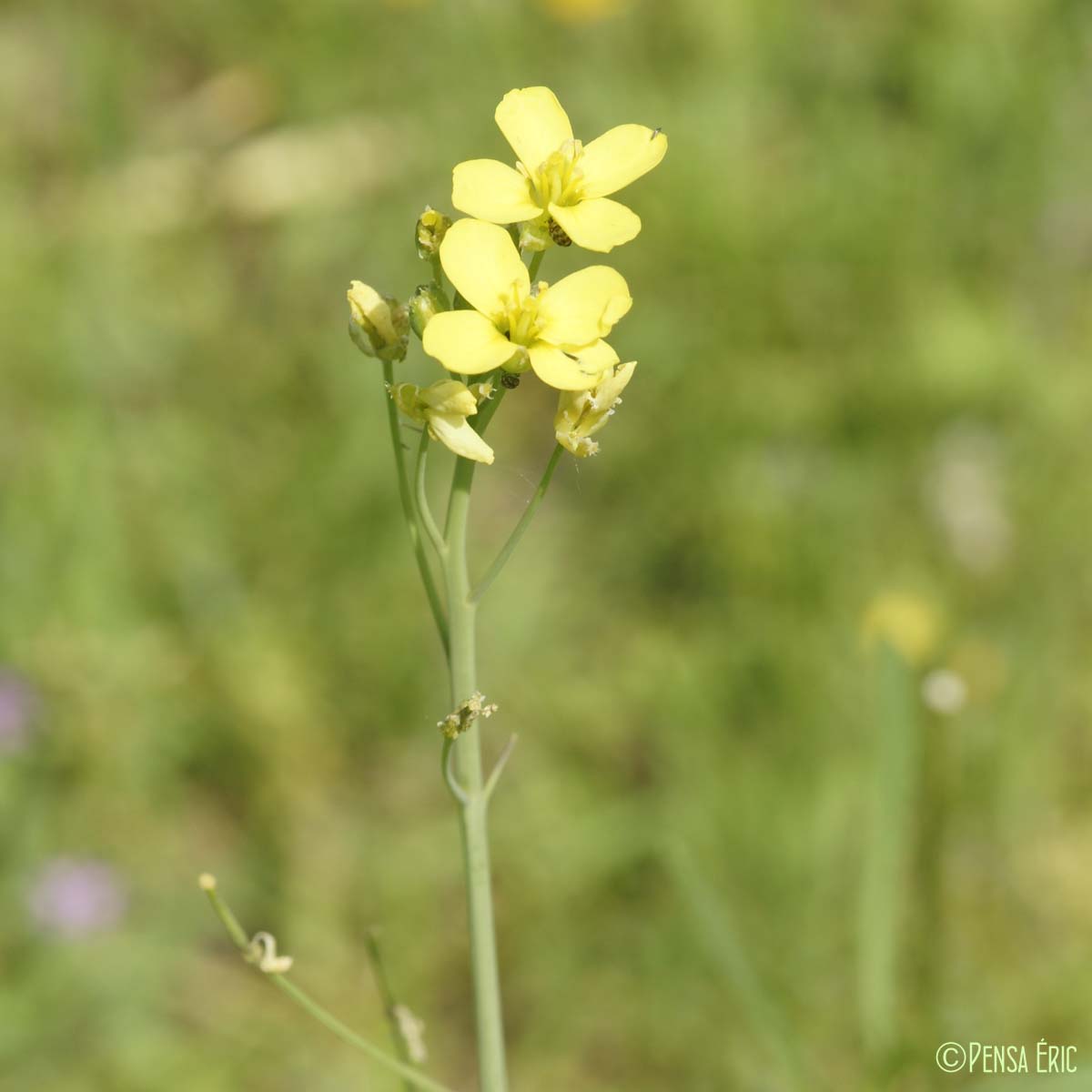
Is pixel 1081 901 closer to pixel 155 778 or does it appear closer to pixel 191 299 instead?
pixel 155 778

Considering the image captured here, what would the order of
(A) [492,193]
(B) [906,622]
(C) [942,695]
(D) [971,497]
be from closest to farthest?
1. (A) [492,193]
2. (C) [942,695]
3. (B) [906,622]
4. (D) [971,497]

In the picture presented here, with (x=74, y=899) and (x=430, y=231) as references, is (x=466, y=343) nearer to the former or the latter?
(x=430, y=231)

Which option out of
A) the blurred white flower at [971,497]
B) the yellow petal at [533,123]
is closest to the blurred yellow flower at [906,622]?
the blurred white flower at [971,497]

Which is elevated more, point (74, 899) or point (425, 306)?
point (74, 899)

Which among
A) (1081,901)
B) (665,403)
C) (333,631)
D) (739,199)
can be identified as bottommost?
(1081,901)

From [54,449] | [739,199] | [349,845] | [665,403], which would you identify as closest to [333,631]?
[349,845]

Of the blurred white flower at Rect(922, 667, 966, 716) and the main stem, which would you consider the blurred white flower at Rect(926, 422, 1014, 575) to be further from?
the main stem

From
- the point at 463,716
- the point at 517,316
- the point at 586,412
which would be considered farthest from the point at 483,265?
the point at 463,716

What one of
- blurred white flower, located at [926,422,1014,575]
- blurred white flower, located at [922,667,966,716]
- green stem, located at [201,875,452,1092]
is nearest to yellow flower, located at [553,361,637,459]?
green stem, located at [201,875,452,1092]
